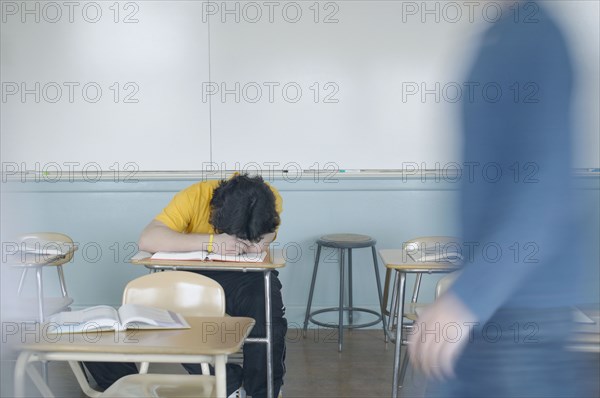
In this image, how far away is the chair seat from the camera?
95.9 inches

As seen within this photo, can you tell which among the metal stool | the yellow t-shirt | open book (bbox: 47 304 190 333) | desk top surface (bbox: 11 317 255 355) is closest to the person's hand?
desk top surface (bbox: 11 317 255 355)

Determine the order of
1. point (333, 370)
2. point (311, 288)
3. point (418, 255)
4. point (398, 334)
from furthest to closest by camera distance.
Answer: point (311, 288)
point (333, 370)
point (418, 255)
point (398, 334)

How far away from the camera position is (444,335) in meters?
1.20

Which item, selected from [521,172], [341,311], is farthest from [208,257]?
[521,172]

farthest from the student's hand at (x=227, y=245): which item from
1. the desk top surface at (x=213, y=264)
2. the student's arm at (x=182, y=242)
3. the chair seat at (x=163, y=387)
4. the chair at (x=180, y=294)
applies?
the chair seat at (x=163, y=387)

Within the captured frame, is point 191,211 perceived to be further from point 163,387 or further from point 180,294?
point 163,387

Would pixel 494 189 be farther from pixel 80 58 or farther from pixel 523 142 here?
pixel 80 58

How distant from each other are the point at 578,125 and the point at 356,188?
12.2ft

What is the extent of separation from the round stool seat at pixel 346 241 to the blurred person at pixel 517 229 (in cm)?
323

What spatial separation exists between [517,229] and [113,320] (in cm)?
155

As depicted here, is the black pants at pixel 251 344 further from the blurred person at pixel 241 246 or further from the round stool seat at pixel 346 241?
the round stool seat at pixel 346 241

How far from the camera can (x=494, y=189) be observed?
45.8 inches

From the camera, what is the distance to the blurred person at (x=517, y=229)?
1.13 meters

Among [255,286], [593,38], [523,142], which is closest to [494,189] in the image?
[523,142]
